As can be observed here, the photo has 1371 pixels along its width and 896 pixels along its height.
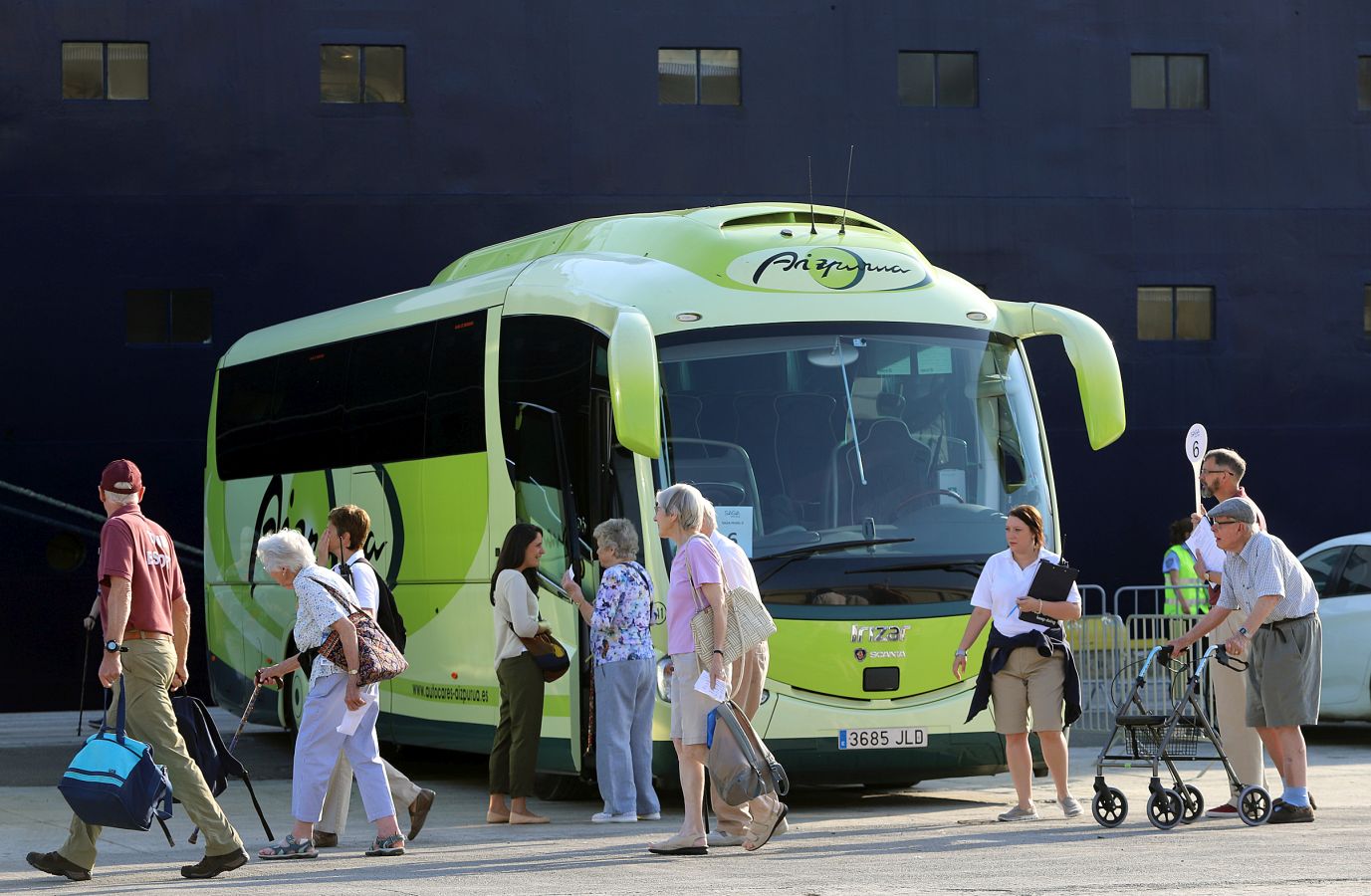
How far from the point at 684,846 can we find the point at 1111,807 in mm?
2402

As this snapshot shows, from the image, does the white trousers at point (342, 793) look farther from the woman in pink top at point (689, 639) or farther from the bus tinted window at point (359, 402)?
the bus tinted window at point (359, 402)

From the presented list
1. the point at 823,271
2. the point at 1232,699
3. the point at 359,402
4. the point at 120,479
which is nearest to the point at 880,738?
the point at 1232,699

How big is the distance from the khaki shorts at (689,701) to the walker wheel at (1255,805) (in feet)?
9.67

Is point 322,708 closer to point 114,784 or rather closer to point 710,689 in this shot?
point 114,784

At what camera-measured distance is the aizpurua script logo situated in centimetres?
1234

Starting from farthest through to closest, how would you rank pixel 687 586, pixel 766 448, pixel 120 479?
pixel 766 448, pixel 687 586, pixel 120 479

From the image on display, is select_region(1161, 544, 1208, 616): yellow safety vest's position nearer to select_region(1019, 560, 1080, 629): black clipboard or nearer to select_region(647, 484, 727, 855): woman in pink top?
select_region(1019, 560, 1080, 629): black clipboard

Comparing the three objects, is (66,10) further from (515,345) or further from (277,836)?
(277,836)

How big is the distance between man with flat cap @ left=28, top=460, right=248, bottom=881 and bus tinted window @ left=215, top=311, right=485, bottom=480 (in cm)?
394

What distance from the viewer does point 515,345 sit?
508 inches

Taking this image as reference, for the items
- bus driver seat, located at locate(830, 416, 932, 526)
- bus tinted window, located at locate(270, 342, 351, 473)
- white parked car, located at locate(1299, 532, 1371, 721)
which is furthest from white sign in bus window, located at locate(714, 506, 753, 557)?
white parked car, located at locate(1299, 532, 1371, 721)

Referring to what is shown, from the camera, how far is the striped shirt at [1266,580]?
422 inches

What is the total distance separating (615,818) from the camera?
1136cm

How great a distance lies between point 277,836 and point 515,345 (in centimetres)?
332
